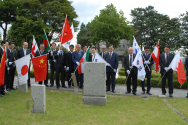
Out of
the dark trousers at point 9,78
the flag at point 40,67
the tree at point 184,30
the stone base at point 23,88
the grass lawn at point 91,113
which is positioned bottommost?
the grass lawn at point 91,113

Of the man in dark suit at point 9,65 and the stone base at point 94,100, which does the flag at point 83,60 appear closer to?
the stone base at point 94,100

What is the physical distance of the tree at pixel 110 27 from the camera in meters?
38.2

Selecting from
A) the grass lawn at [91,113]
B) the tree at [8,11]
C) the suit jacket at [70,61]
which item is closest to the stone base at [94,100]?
the grass lawn at [91,113]

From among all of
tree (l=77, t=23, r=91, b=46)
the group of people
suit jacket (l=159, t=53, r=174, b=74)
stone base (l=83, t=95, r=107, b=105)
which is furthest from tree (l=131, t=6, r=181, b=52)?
stone base (l=83, t=95, r=107, b=105)

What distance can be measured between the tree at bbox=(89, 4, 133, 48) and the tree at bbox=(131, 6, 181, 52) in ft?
21.4

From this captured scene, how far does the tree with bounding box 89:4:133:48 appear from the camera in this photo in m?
38.2

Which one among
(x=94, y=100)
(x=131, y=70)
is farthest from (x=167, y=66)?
(x=94, y=100)

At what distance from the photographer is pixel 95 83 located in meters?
6.25

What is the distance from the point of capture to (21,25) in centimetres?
2948

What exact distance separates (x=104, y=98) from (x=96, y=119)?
1587 mm

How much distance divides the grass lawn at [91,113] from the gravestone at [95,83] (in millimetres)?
322

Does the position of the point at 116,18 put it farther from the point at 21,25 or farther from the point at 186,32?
the point at 21,25

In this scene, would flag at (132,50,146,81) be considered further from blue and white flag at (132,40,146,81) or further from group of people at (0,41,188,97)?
group of people at (0,41,188,97)

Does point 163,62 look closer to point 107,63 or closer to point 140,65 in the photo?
point 140,65
